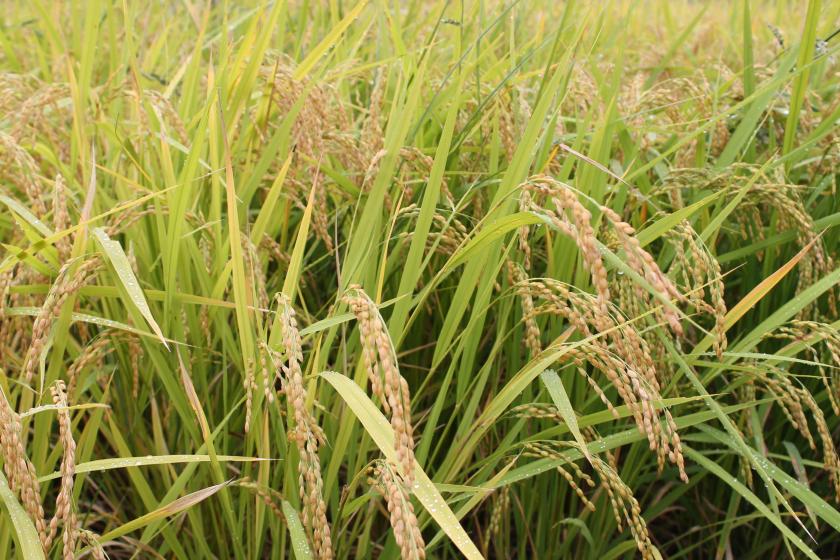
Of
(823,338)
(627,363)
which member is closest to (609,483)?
(627,363)

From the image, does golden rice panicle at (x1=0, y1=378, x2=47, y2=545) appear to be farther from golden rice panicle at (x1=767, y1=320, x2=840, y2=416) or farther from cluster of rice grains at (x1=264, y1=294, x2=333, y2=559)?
golden rice panicle at (x1=767, y1=320, x2=840, y2=416)

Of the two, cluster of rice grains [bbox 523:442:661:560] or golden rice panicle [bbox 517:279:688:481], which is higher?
golden rice panicle [bbox 517:279:688:481]

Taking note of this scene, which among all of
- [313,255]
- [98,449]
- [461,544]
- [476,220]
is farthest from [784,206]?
[98,449]

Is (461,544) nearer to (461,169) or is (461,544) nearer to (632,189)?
(632,189)

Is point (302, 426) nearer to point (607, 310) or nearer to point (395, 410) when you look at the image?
point (395, 410)

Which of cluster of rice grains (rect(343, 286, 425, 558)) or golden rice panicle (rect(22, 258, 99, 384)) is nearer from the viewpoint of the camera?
cluster of rice grains (rect(343, 286, 425, 558))

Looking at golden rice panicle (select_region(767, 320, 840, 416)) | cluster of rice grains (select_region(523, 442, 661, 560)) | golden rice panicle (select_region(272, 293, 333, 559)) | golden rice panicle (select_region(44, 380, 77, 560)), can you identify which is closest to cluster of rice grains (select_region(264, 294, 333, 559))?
golden rice panicle (select_region(272, 293, 333, 559))

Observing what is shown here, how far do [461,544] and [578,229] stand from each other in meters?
0.40

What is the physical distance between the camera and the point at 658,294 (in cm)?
92

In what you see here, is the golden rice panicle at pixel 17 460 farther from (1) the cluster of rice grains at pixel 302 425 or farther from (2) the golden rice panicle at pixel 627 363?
(2) the golden rice panicle at pixel 627 363

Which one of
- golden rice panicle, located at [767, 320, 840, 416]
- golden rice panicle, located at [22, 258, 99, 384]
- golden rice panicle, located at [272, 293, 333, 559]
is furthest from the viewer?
golden rice panicle, located at [767, 320, 840, 416]

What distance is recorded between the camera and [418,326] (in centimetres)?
180

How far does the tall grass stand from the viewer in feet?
4.23

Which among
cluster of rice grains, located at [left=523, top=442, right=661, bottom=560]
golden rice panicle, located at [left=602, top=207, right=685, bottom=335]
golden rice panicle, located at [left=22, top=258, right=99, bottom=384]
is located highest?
golden rice panicle, located at [left=602, top=207, right=685, bottom=335]
